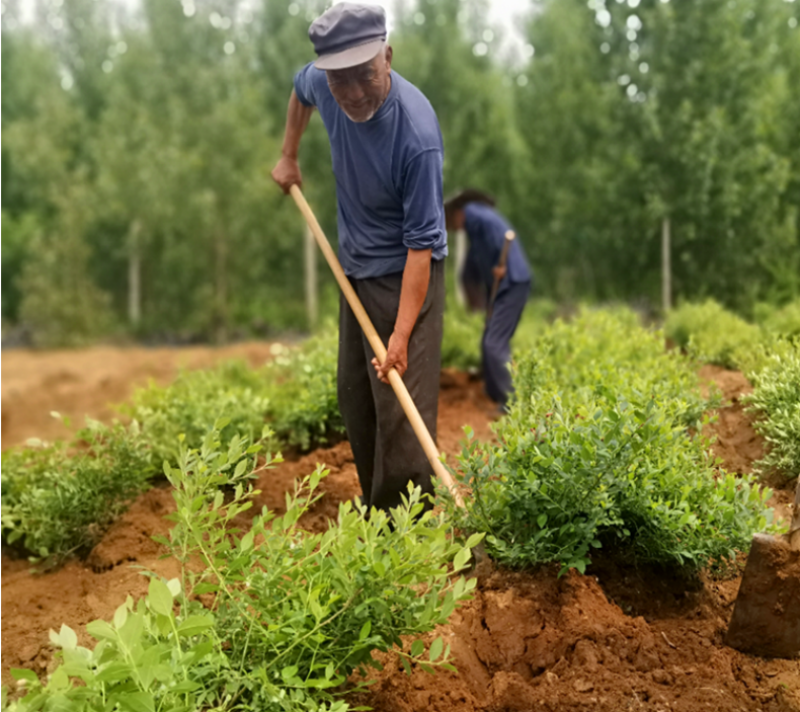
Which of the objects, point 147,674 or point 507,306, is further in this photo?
point 507,306

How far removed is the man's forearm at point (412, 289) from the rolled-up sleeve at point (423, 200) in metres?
0.05

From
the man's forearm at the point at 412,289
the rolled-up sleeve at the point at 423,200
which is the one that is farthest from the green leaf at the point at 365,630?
the rolled-up sleeve at the point at 423,200

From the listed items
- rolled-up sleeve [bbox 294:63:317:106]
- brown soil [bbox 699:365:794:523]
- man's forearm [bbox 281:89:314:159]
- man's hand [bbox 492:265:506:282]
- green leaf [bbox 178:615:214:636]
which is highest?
rolled-up sleeve [bbox 294:63:317:106]

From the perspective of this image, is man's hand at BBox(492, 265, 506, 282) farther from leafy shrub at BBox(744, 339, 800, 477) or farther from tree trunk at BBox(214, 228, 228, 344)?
tree trunk at BBox(214, 228, 228, 344)

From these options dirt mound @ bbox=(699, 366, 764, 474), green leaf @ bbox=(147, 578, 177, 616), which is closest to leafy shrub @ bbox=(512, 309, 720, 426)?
dirt mound @ bbox=(699, 366, 764, 474)

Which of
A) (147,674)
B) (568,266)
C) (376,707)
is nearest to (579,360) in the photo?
(376,707)

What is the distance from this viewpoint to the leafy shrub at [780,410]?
401 cm

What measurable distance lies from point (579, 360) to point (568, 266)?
11.8 meters

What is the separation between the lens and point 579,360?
6.02m

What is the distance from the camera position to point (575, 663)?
9.87ft

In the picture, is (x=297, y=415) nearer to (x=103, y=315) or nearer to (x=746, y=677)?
(x=746, y=677)

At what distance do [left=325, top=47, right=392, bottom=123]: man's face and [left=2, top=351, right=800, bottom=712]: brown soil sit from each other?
6.44 ft

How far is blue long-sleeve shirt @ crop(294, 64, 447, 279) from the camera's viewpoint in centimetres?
364

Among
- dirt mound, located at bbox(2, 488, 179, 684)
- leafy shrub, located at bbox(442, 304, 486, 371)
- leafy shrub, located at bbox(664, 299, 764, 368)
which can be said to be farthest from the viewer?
leafy shrub, located at bbox(442, 304, 486, 371)
